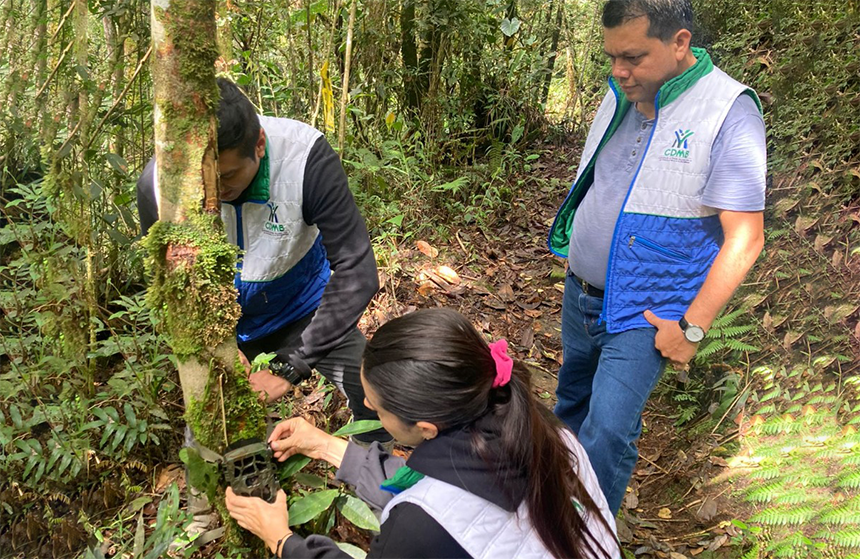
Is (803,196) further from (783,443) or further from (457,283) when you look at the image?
(457,283)

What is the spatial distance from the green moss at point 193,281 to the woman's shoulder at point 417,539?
2.56ft

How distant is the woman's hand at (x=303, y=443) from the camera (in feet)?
6.98

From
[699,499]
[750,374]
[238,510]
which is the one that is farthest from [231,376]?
[750,374]

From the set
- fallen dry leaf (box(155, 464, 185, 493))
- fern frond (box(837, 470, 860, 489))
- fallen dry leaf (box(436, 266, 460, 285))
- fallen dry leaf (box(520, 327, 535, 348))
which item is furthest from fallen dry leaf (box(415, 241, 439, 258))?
fern frond (box(837, 470, 860, 489))

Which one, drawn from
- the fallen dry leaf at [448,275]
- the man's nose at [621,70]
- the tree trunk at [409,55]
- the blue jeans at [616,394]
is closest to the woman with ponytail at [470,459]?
the blue jeans at [616,394]

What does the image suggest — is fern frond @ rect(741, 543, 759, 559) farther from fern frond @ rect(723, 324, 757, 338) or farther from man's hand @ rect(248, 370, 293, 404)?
man's hand @ rect(248, 370, 293, 404)

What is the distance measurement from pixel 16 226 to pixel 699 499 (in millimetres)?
3932

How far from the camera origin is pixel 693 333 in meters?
2.26

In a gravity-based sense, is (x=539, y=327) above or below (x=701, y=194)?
below

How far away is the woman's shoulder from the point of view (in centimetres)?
154

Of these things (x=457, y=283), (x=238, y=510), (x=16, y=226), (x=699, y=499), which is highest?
(x=16, y=226)

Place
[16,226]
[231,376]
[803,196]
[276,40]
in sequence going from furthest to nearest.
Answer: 1. [276,40]
2. [803,196]
3. [16,226]
4. [231,376]

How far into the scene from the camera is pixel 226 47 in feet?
12.6

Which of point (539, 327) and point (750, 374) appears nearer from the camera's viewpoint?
point (750, 374)
